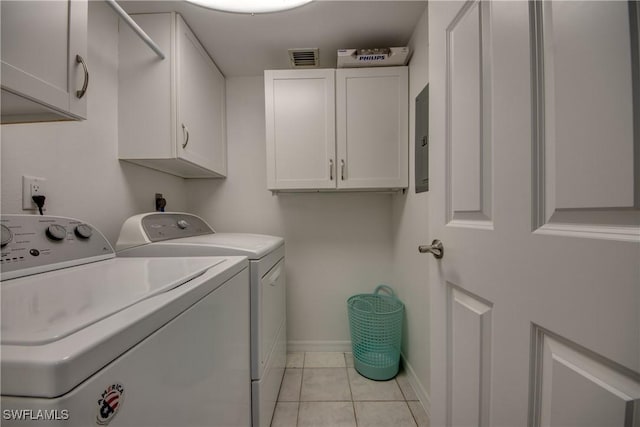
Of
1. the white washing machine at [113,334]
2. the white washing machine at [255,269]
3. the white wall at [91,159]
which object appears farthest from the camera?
the white washing machine at [255,269]

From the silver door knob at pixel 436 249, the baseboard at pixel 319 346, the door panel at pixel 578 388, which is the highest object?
the silver door knob at pixel 436 249

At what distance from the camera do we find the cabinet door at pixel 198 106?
1.37 meters

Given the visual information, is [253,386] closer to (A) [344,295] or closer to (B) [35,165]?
(A) [344,295]

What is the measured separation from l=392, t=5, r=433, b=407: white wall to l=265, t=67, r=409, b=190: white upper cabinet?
118mm

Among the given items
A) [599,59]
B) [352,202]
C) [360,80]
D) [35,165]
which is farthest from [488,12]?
[35,165]

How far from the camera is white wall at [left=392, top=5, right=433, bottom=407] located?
1424 mm

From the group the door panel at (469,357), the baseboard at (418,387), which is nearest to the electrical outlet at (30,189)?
the door panel at (469,357)

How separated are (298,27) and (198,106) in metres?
0.82

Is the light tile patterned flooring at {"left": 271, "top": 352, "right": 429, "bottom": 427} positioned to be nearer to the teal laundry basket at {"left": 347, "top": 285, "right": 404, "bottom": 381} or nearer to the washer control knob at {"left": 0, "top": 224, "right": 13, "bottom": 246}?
the teal laundry basket at {"left": 347, "top": 285, "right": 404, "bottom": 381}

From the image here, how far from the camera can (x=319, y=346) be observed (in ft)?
6.64

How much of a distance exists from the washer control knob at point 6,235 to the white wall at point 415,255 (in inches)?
64.5

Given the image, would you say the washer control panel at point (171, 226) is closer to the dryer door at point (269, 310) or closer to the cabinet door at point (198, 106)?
the cabinet door at point (198, 106)

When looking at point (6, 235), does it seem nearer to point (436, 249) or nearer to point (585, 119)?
point (436, 249)

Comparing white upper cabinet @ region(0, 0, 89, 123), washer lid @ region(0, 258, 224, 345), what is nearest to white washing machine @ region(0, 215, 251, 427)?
washer lid @ region(0, 258, 224, 345)
